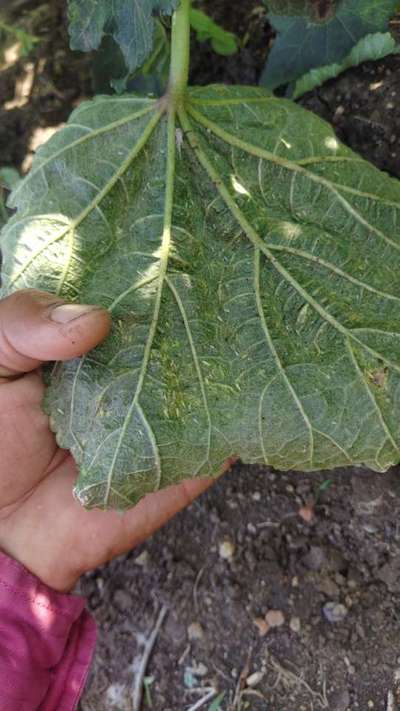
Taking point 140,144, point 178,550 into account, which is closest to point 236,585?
point 178,550

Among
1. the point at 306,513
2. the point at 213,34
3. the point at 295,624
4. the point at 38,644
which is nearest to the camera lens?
the point at 38,644

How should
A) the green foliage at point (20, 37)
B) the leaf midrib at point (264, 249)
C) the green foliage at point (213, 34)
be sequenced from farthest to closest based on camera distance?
the green foliage at point (20, 37) → the green foliage at point (213, 34) → the leaf midrib at point (264, 249)

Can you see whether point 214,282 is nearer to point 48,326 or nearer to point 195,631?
point 48,326

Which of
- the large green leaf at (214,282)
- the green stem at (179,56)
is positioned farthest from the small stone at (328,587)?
the green stem at (179,56)

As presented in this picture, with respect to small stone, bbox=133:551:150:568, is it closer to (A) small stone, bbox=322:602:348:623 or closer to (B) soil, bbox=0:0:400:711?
(B) soil, bbox=0:0:400:711

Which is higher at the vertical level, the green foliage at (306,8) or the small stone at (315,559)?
the green foliage at (306,8)

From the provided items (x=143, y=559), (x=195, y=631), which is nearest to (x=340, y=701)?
(x=195, y=631)

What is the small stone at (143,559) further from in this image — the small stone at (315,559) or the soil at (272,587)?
the small stone at (315,559)
